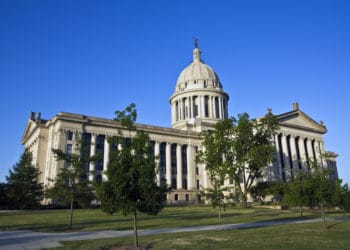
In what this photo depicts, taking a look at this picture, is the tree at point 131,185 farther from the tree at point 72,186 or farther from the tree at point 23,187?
the tree at point 23,187

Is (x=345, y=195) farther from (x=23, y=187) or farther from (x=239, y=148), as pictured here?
(x=23, y=187)

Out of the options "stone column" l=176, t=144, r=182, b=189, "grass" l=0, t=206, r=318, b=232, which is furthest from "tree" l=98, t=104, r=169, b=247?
"stone column" l=176, t=144, r=182, b=189

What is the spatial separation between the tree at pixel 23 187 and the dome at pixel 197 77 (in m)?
61.4

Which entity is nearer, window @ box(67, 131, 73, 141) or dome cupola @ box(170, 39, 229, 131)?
window @ box(67, 131, 73, 141)

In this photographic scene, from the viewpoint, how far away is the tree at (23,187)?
142 ft

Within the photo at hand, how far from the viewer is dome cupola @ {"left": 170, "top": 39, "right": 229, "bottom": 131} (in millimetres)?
91312

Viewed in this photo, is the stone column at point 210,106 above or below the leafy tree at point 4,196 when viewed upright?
above

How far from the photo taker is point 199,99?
9250 cm

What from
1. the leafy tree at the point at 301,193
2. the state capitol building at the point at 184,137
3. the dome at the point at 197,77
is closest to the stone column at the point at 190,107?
the state capitol building at the point at 184,137

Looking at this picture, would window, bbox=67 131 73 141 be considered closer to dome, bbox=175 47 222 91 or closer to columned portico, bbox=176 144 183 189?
columned portico, bbox=176 144 183 189

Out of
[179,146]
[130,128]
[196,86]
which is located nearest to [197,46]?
[196,86]

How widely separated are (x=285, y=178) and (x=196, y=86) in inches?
1517

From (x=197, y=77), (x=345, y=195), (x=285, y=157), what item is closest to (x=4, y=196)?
(x=345, y=195)

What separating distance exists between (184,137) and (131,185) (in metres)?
58.9
